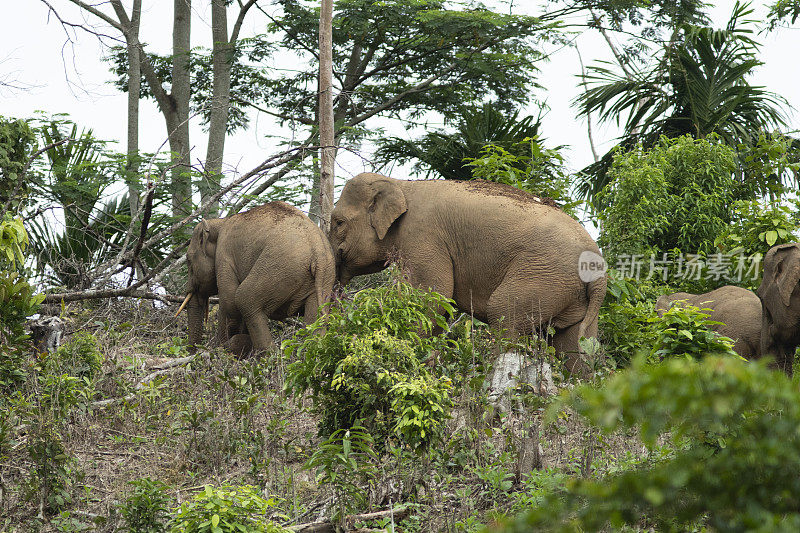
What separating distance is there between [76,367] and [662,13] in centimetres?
1682

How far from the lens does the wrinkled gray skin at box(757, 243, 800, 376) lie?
803cm

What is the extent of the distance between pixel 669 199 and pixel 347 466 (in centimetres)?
863

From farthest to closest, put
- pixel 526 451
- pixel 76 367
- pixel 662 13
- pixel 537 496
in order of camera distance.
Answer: pixel 662 13 < pixel 76 367 < pixel 526 451 < pixel 537 496

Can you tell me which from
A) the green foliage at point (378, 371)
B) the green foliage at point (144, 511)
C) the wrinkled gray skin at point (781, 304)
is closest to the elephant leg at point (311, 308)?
the green foliage at point (378, 371)

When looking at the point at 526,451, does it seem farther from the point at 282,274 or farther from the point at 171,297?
the point at 171,297

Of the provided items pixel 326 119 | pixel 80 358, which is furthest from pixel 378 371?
pixel 326 119

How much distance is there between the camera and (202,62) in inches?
738

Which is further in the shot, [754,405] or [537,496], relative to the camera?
[537,496]

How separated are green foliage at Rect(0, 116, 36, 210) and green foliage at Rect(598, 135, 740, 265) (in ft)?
22.7

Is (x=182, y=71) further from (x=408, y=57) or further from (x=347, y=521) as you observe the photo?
(x=347, y=521)

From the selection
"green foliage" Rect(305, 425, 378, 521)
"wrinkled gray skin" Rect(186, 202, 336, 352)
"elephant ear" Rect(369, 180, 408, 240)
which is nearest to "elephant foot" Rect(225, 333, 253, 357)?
"wrinkled gray skin" Rect(186, 202, 336, 352)

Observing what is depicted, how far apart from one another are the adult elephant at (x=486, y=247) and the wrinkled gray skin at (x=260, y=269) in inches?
27.0

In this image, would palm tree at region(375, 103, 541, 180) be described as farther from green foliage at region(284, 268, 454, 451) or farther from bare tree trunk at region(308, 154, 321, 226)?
green foliage at region(284, 268, 454, 451)

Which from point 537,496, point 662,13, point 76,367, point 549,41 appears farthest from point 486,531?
point 662,13
